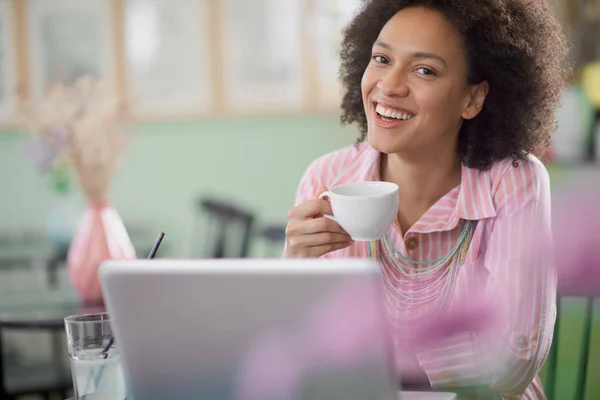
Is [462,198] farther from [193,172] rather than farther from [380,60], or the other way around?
[193,172]

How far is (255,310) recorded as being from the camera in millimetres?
804

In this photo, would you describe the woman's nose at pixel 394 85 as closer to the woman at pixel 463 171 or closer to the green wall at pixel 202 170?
the woman at pixel 463 171

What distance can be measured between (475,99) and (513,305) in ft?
1.34

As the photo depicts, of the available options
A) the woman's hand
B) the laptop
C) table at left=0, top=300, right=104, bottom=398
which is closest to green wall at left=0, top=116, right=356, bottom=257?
table at left=0, top=300, right=104, bottom=398

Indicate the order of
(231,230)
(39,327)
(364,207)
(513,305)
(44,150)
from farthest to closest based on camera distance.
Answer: (231,230), (44,150), (39,327), (513,305), (364,207)

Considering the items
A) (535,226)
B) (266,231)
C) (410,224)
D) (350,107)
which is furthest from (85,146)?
(535,226)

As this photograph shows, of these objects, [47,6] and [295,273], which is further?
[47,6]

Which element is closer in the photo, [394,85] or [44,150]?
[394,85]

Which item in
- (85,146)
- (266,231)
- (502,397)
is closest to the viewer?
(502,397)

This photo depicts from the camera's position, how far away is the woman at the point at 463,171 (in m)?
1.37

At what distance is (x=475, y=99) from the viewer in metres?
1.54

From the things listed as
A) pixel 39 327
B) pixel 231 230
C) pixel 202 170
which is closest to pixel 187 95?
pixel 202 170

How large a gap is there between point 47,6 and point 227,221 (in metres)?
1.61

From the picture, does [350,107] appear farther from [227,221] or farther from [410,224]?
[227,221]
